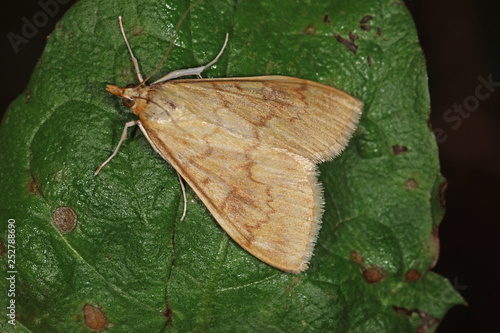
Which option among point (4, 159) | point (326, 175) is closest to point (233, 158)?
point (326, 175)

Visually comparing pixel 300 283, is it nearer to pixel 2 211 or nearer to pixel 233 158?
pixel 233 158

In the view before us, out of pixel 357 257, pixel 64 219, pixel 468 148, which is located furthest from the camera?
pixel 468 148

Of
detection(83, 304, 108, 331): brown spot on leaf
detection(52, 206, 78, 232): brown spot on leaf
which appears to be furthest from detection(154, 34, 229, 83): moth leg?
detection(83, 304, 108, 331): brown spot on leaf

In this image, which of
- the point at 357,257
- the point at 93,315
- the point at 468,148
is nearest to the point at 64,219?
the point at 93,315

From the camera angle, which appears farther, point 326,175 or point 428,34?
point 428,34

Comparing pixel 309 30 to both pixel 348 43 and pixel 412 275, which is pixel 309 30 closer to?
pixel 348 43

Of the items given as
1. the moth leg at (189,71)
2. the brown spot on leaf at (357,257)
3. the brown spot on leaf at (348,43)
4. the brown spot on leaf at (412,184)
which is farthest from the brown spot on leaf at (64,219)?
the brown spot on leaf at (412,184)
